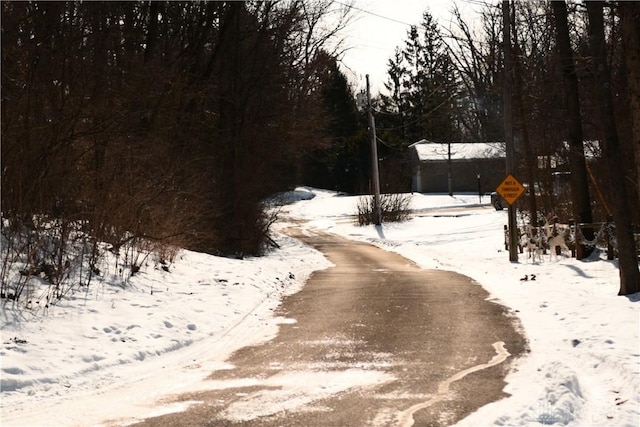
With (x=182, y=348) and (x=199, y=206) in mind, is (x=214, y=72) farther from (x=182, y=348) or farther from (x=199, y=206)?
(x=182, y=348)

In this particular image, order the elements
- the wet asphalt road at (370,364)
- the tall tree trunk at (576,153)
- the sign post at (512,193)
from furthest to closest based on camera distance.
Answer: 1. the sign post at (512,193)
2. the tall tree trunk at (576,153)
3. the wet asphalt road at (370,364)

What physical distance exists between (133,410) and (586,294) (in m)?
9.44

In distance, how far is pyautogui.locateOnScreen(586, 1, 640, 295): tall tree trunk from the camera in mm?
13195

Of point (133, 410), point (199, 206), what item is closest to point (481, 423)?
point (133, 410)

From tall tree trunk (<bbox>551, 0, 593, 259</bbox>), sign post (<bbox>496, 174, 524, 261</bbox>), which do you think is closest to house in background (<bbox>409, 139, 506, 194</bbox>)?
sign post (<bbox>496, 174, 524, 261</bbox>)

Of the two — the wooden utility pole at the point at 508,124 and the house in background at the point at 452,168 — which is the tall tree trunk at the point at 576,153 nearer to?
the wooden utility pole at the point at 508,124

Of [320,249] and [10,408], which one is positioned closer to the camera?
[10,408]

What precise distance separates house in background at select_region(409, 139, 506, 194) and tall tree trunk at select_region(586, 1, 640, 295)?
5168 cm

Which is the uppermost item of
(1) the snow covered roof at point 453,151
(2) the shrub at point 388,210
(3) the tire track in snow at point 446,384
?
(1) the snow covered roof at point 453,151

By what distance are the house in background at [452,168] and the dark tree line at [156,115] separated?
33013 mm

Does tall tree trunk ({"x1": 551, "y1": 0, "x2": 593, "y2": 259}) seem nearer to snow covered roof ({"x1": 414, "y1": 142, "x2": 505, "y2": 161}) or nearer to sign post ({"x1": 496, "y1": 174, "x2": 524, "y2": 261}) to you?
sign post ({"x1": 496, "y1": 174, "x2": 524, "y2": 261})

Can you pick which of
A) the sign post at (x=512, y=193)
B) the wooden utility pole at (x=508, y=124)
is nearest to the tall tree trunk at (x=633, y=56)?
the sign post at (x=512, y=193)

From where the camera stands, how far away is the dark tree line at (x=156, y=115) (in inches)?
511

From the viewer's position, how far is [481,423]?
21.5 feet
